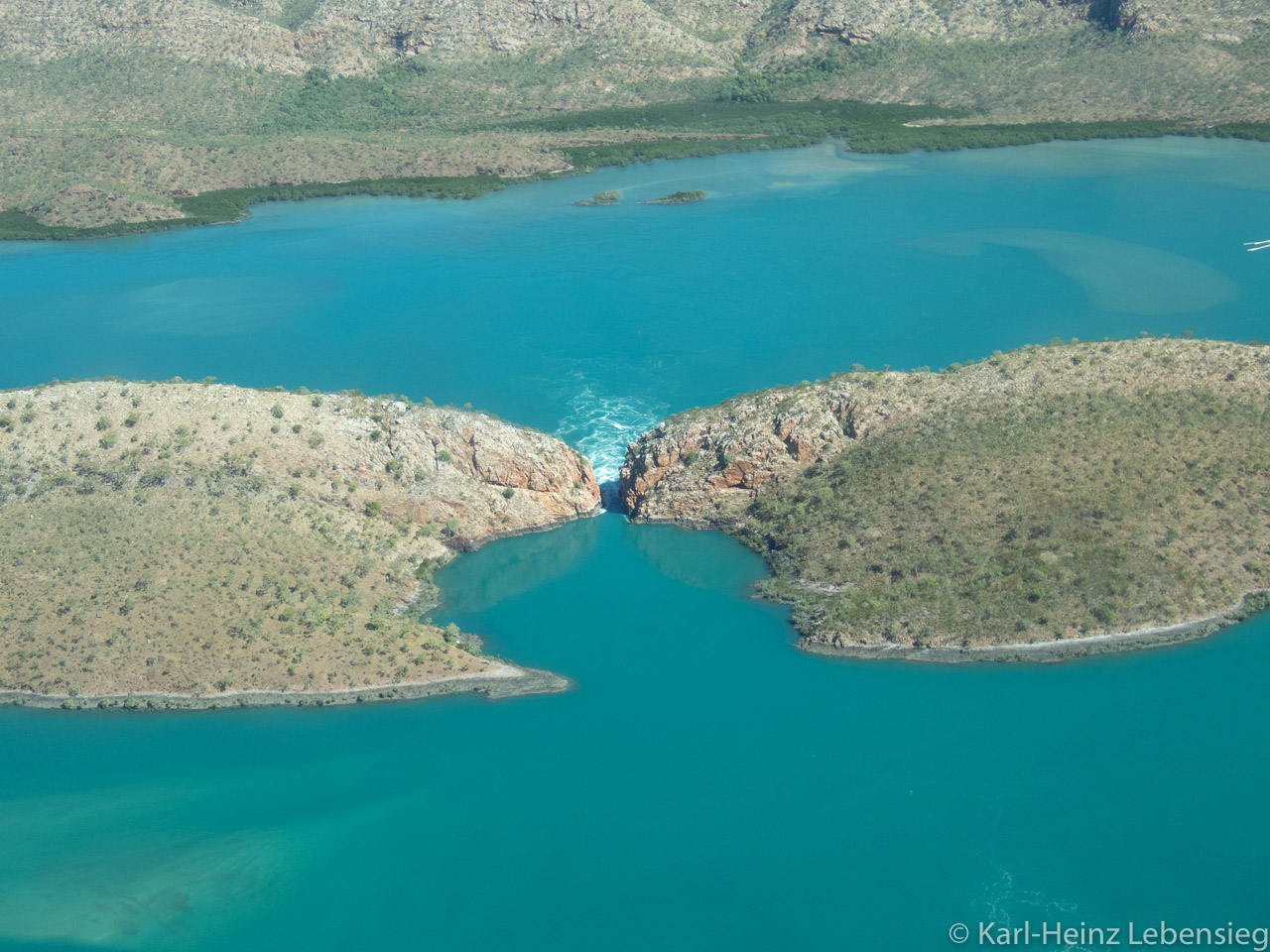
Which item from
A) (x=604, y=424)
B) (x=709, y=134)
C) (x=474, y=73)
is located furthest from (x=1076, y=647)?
(x=474, y=73)

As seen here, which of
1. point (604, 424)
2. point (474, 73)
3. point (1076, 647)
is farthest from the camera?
point (474, 73)

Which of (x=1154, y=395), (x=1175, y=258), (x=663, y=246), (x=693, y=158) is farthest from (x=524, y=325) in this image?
(x=693, y=158)

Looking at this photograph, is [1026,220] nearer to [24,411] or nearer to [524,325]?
[524,325]

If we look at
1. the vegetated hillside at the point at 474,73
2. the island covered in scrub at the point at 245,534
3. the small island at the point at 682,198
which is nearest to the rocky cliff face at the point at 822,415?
the island covered in scrub at the point at 245,534

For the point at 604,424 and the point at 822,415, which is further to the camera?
the point at 604,424

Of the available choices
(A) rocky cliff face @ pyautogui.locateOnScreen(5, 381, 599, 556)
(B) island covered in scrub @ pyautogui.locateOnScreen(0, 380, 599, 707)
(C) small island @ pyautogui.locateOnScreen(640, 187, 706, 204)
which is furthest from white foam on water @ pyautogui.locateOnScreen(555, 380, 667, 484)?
(C) small island @ pyautogui.locateOnScreen(640, 187, 706, 204)

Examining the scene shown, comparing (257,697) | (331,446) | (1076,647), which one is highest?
(331,446)

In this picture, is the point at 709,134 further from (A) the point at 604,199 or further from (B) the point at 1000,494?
(B) the point at 1000,494
